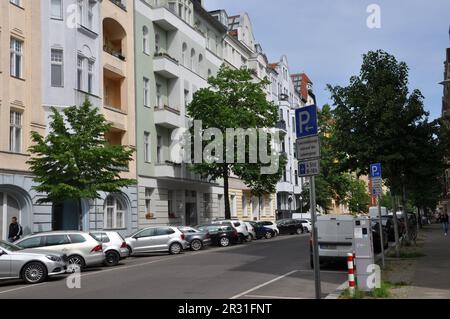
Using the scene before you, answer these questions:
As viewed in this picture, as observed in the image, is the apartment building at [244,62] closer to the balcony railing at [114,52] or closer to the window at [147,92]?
the window at [147,92]

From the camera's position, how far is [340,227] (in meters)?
17.9

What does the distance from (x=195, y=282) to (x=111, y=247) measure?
24.8 feet

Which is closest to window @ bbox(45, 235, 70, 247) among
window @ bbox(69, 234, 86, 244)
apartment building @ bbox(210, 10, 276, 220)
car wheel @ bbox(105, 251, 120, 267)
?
window @ bbox(69, 234, 86, 244)

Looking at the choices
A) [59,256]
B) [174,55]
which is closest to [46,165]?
[59,256]

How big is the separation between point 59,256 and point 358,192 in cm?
8499

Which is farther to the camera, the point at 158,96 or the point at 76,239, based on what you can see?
the point at 158,96

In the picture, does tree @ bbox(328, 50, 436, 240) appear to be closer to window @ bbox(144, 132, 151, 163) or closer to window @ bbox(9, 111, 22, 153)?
Result: window @ bbox(9, 111, 22, 153)

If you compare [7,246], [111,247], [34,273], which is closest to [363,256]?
[34,273]

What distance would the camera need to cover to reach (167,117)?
38.5 metres

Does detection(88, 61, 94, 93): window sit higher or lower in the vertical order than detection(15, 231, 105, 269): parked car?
higher

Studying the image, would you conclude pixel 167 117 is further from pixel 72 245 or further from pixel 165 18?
pixel 72 245

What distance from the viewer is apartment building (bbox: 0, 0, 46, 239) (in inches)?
977

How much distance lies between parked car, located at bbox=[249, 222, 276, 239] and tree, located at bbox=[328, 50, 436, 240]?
1914cm

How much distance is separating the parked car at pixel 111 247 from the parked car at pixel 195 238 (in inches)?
307
